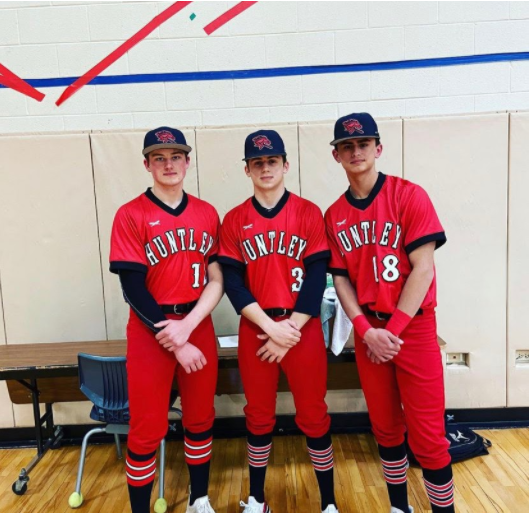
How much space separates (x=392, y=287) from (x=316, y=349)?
0.45m

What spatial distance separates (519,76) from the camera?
2.79 meters

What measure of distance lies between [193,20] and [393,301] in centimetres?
219

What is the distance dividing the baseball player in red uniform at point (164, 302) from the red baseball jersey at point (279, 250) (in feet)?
0.60

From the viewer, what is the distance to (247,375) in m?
1.99

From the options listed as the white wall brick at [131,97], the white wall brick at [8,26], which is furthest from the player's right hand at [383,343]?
the white wall brick at [8,26]

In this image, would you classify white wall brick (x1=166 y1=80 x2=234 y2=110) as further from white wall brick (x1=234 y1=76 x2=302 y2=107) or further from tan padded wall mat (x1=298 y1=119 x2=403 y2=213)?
tan padded wall mat (x1=298 y1=119 x2=403 y2=213)

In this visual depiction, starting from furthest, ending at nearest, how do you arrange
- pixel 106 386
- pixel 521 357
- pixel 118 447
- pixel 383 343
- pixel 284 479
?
pixel 521 357 < pixel 118 447 < pixel 284 479 < pixel 106 386 < pixel 383 343

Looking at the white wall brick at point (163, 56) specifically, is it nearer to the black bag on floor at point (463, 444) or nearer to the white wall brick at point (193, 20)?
the white wall brick at point (193, 20)

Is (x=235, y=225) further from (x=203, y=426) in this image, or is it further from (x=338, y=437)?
(x=338, y=437)

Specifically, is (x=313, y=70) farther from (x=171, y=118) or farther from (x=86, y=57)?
(x=86, y=57)

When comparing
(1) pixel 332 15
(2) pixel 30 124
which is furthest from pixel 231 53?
(2) pixel 30 124

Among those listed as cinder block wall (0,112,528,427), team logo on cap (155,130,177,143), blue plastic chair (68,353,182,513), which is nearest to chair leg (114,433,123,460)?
blue plastic chair (68,353,182,513)

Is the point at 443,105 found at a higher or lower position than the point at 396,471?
higher

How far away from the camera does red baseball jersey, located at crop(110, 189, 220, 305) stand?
6.25 feet
